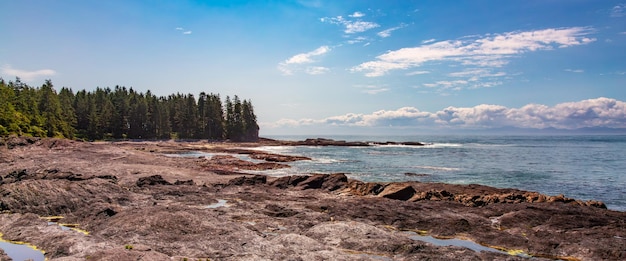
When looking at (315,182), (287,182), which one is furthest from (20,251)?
(315,182)

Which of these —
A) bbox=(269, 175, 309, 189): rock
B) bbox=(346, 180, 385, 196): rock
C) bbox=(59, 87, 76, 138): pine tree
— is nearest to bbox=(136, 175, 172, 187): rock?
bbox=(269, 175, 309, 189): rock

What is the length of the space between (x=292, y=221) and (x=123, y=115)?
125231 mm

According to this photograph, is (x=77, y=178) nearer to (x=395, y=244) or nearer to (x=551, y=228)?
(x=395, y=244)

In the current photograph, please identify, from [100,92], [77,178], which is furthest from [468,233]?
[100,92]

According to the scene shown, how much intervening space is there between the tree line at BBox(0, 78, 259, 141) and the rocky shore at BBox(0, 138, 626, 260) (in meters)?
65.4

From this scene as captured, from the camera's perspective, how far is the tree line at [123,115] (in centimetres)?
9138

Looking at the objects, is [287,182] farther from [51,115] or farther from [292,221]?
[51,115]

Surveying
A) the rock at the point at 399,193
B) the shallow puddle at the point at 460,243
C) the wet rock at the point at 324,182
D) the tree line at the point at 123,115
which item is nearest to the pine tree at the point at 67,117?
the tree line at the point at 123,115

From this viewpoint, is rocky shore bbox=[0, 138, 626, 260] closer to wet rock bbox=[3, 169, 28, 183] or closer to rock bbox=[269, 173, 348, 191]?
wet rock bbox=[3, 169, 28, 183]

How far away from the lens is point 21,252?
15836mm

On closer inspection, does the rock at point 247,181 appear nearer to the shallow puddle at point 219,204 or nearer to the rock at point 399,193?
the shallow puddle at point 219,204

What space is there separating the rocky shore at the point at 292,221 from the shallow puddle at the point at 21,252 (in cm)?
36

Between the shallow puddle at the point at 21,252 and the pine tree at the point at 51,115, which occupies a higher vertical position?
the pine tree at the point at 51,115

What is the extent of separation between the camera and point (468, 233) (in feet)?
65.9
